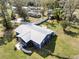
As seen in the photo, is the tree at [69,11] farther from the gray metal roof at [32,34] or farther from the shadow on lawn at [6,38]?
the shadow on lawn at [6,38]

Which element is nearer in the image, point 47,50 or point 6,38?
point 47,50

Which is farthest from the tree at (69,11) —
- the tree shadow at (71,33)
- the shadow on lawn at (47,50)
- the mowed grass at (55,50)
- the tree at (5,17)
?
the tree at (5,17)

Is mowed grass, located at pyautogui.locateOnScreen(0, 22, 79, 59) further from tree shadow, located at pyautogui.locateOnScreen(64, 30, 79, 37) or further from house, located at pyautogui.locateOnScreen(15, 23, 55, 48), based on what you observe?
house, located at pyautogui.locateOnScreen(15, 23, 55, 48)

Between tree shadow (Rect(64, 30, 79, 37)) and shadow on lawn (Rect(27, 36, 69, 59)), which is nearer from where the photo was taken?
shadow on lawn (Rect(27, 36, 69, 59))

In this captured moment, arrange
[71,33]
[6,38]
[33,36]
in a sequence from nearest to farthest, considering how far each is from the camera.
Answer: [33,36] → [6,38] → [71,33]

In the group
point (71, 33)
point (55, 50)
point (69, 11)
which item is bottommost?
point (55, 50)

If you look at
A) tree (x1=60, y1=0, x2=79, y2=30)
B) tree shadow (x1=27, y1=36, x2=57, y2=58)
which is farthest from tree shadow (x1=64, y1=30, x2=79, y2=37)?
tree shadow (x1=27, y1=36, x2=57, y2=58)

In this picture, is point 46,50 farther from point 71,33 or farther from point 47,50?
point 71,33

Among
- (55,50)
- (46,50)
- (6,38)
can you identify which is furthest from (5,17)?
(55,50)

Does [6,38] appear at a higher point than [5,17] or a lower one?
lower
